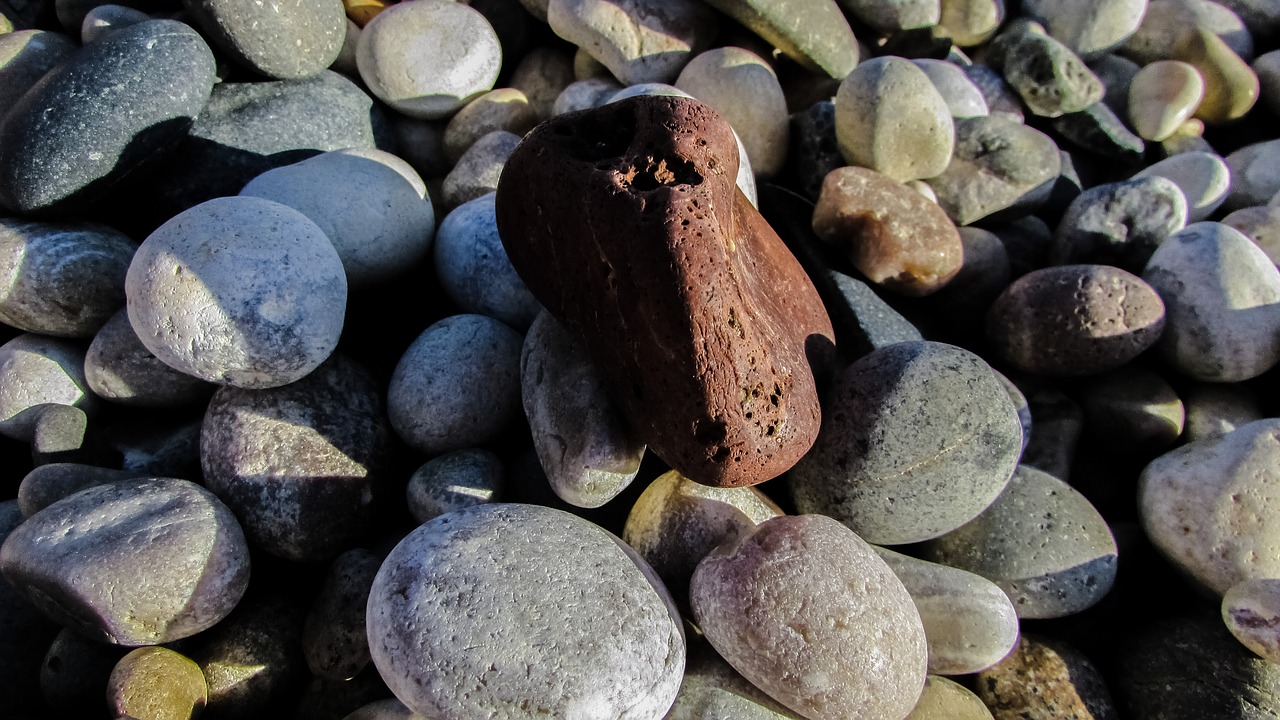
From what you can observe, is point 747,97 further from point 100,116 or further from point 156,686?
point 156,686

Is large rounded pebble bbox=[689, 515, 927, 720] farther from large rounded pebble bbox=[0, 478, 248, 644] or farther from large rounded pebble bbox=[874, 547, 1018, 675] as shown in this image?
large rounded pebble bbox=[0, 478, 248, 644]

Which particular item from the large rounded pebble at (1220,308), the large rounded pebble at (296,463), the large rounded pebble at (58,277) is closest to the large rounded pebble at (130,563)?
the large rounded pebble at (296,463)

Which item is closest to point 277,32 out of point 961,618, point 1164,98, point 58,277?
point 58,277

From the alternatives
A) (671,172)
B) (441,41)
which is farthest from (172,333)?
(441,41)

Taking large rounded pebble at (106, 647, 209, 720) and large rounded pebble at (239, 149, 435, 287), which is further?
large rounded pebble at (239, 149, 435, 287)

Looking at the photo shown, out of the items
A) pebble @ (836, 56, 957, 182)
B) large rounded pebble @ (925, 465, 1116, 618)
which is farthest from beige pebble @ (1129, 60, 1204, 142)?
large rounded pebble @ (925, 465, 1116, 618)

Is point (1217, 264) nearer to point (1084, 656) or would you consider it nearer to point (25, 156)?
point (1084, 656)
